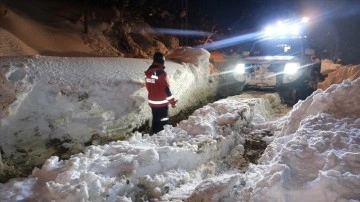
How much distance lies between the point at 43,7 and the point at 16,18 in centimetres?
331

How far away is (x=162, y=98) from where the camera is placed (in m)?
6.48

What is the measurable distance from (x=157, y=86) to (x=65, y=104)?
5.54 feet

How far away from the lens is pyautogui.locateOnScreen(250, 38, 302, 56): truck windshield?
9.77 m

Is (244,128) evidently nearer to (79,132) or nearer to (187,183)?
(187,183)

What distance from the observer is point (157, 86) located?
6.40 metres

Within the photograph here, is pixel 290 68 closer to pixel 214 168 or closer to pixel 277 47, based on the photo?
pixel 277 47

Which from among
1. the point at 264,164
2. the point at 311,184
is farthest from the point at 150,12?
the point at 311,184

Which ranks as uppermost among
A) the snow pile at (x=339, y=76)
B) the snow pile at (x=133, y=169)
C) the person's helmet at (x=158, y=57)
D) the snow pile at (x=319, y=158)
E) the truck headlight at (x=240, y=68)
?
the person's helmet at (x=158, y=57)

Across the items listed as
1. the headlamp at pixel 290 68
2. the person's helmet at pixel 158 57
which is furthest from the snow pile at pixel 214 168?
the headlamp at pixel 290 68

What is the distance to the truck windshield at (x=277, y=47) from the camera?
977 centimetres

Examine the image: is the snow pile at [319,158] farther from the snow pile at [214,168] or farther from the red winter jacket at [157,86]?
the red winter jacket at [157,86]

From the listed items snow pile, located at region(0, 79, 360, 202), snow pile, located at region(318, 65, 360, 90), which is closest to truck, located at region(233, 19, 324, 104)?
snow pile, located at region(318, 65, 360, 90)

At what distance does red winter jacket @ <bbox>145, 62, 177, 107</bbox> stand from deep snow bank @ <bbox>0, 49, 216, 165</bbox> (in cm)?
34

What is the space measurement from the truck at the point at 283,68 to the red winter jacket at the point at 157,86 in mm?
3634
